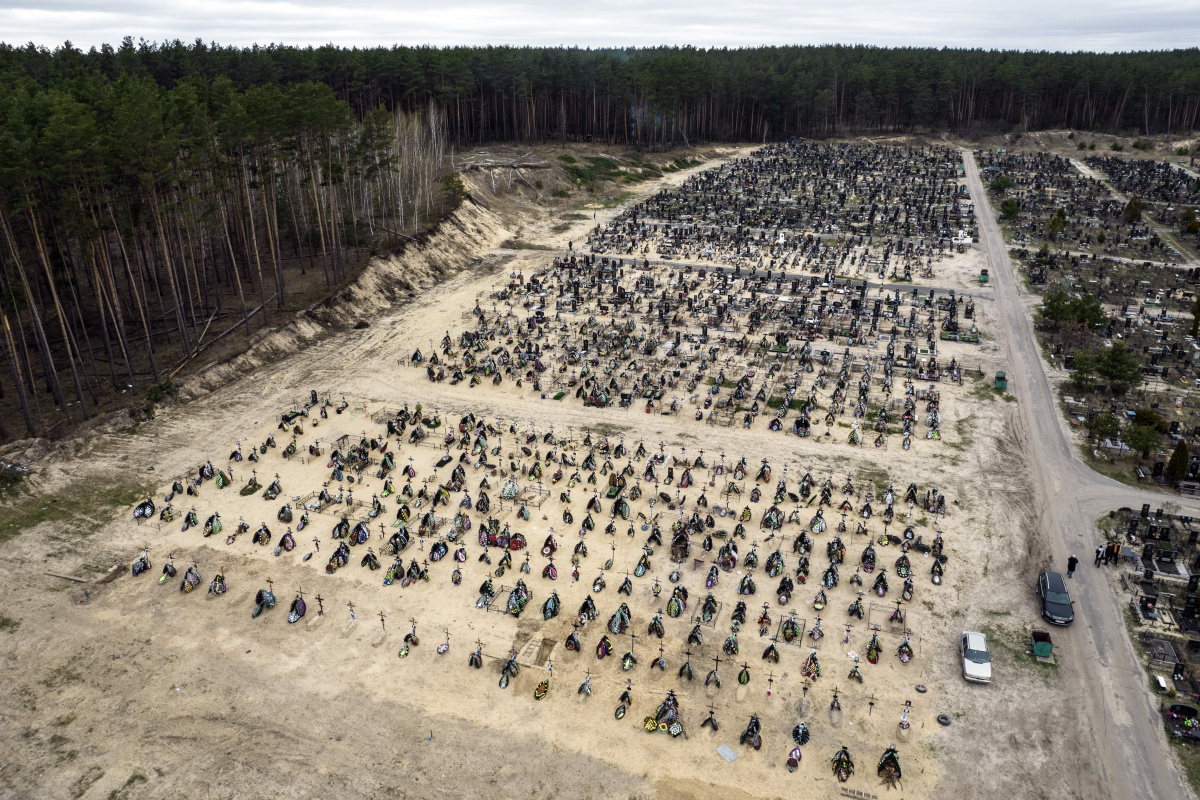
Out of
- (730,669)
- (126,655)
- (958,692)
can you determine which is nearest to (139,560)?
(126,655)

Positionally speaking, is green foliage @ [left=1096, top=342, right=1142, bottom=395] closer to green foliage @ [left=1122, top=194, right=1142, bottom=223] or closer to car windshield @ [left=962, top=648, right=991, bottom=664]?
car windshield @ [left=962, top=648, right=991, bottom=664]

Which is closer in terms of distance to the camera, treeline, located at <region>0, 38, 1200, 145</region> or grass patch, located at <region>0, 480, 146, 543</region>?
grass patch, located at <region>0, 480, 146, 543</region>

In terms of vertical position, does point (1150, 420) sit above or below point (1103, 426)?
below

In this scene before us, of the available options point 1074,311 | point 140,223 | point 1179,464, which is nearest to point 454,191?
point 140,223

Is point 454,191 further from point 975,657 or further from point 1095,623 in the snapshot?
point 1095,623

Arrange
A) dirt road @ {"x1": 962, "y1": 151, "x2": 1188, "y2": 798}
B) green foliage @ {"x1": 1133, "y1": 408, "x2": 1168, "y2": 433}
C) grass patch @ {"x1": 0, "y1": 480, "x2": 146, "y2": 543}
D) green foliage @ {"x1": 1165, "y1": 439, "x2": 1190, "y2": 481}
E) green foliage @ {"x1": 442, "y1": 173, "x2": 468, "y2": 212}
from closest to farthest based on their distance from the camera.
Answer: dirt road @ {"x1": 962, "y1": 151, "x2": 1188, "y2": 798}
grass patch @ {"x1": 0, "y1": 480, "x2": 146, "y2": 543}
green foliage @ {"x1": 1165, "y1": 439, "x2": 1190, "y2": 481}
green foliage @ {"x1": 1133, "y1": 408, "x2": 1168, "y2": 433}
green foliage @ {"x1": 442, "y1": 173, "x2": 468, "y2": 212}

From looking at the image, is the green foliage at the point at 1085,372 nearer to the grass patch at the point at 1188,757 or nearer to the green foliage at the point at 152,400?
the grass patch at the point at 1188,757

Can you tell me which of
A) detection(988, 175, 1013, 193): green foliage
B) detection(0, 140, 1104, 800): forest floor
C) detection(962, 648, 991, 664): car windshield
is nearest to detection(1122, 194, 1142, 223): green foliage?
detection(988, 175, 1013, 193): green foliage
